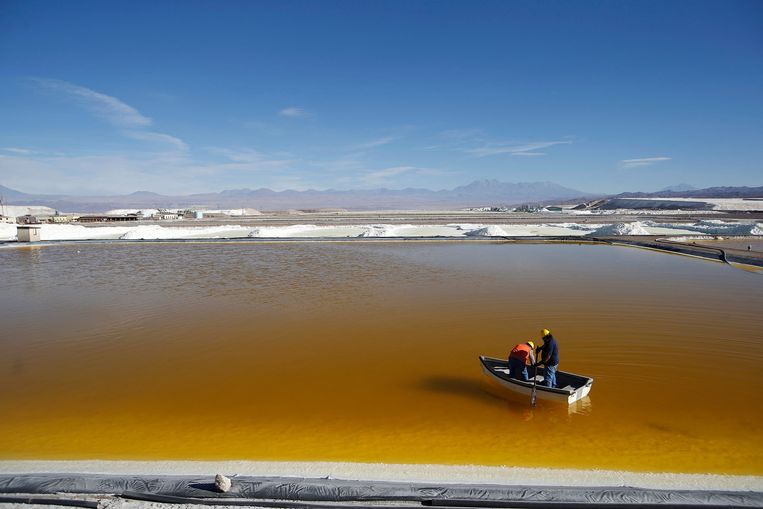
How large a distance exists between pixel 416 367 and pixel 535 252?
17.4 m

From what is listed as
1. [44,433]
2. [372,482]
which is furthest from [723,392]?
[44,433]

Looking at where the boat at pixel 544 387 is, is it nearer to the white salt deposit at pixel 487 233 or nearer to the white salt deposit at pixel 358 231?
the white salt deposit at pixel 358 231

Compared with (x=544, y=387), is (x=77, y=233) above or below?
above

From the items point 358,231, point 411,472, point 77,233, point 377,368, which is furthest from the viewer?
point 358,231

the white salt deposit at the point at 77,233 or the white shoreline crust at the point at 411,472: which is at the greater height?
the white salt deposit at the point at 77,233

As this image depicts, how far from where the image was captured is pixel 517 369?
6.31 meters

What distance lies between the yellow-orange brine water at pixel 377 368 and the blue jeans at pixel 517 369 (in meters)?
0.38

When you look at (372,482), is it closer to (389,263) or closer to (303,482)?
(303,482)

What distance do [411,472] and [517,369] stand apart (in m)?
Result: 2.55

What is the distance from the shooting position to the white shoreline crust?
13.9ft

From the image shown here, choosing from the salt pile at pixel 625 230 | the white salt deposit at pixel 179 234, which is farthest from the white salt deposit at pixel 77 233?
the salt pile at pixel 625 230

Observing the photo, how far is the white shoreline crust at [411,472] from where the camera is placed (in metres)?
4.23

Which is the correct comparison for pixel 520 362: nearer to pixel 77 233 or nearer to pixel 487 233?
pixel 487 233

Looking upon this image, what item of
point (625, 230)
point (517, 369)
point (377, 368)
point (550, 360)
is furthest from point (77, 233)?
point (625, 230)
